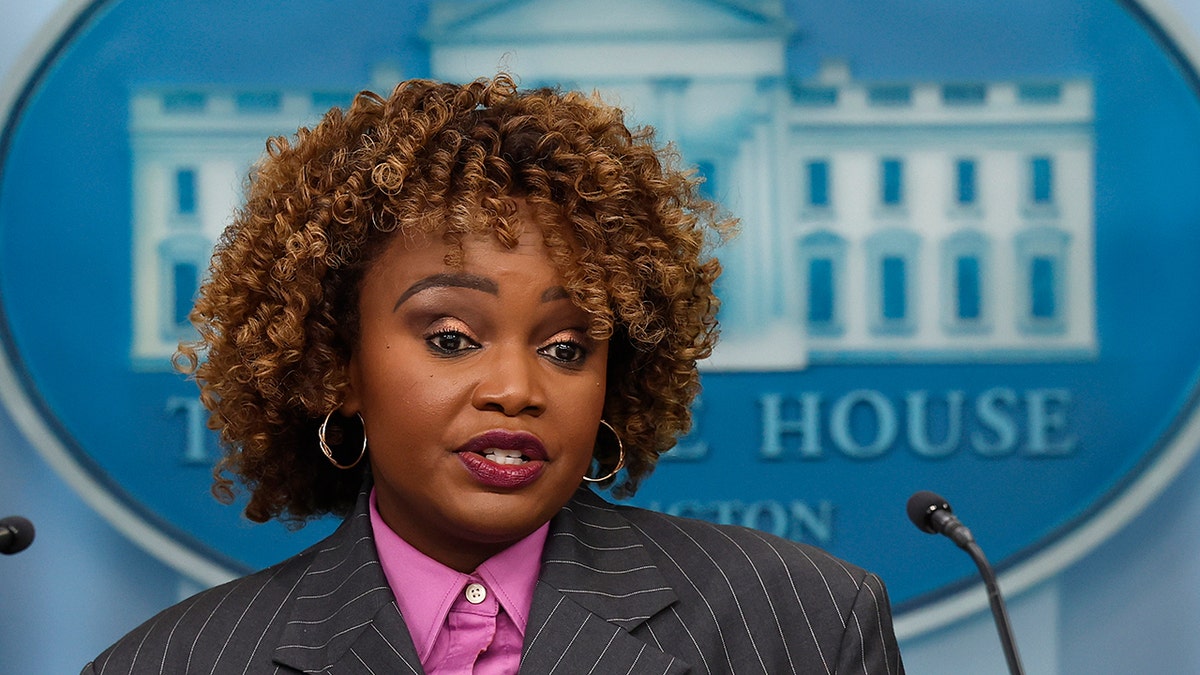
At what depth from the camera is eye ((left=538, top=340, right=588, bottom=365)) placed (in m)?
1.47

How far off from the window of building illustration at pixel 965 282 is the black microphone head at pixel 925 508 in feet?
2.95

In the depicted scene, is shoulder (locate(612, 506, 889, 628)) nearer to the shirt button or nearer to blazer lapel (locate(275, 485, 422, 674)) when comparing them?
the shirt button

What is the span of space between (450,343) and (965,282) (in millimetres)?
1537

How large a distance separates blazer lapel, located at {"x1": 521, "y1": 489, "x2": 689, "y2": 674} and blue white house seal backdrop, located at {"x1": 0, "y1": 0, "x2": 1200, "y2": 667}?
1.11 metres

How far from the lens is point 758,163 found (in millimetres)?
2688

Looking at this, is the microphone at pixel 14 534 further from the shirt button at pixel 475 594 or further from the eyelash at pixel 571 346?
the eyelash at pixel 571 346

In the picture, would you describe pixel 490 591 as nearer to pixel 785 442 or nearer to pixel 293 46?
pixel 785 442

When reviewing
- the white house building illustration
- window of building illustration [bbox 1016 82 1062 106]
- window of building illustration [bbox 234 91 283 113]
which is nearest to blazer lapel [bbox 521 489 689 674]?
the white house building illustration

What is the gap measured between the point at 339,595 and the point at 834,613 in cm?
56

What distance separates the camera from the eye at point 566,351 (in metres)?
1.47

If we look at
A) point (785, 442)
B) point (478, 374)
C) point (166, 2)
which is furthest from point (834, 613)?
point (166, 2)

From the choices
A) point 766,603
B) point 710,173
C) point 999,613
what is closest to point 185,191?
point 710,173

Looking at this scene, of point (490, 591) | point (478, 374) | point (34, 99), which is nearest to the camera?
point (478, 374)

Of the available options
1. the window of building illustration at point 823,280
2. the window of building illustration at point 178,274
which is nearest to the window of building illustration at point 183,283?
the window of building illustration at point 178,274
